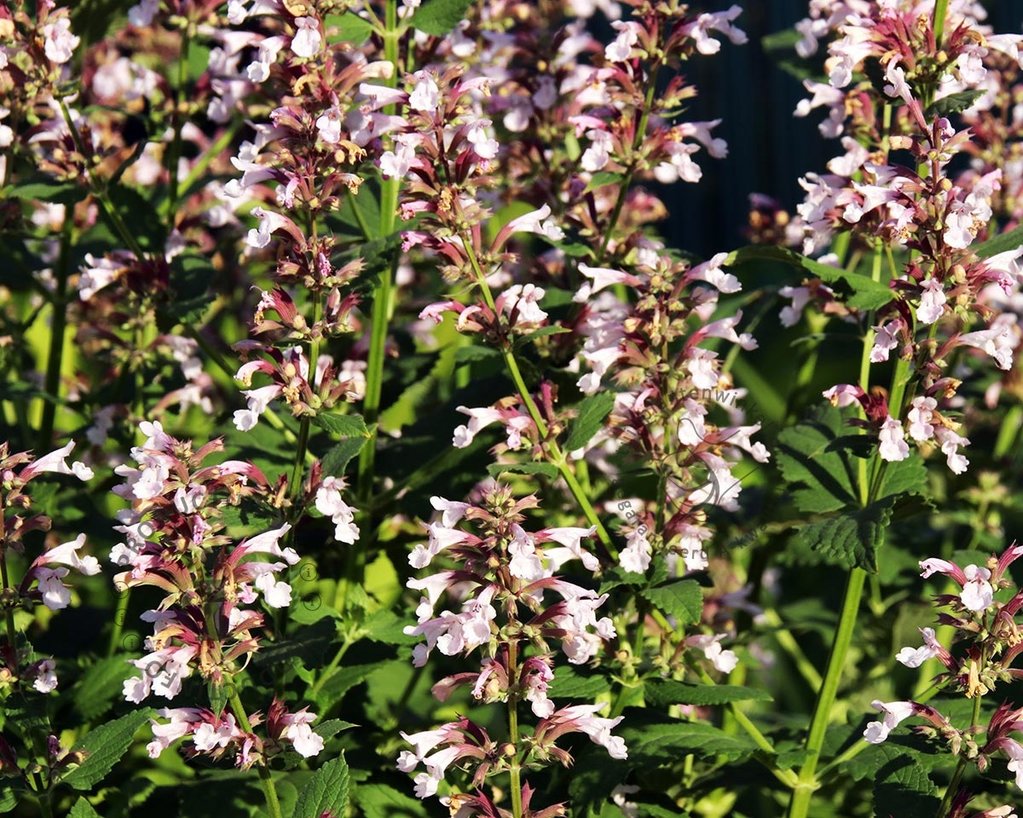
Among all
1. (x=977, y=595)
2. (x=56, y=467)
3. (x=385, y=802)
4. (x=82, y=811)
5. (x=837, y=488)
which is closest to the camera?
(x=977, y=595)

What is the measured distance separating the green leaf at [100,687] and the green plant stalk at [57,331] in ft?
2.40

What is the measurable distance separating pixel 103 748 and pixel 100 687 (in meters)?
0.45

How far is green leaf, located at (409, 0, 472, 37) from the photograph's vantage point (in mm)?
3031

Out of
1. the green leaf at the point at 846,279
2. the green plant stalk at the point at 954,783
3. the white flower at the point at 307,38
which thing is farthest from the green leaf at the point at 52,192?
the green plant stalk at the point at 954,783

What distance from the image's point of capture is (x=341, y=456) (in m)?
2.62

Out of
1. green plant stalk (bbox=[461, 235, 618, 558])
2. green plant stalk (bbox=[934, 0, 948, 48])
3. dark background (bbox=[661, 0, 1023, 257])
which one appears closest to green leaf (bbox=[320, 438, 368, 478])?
green plant stalk (bbox=[461, 235, 618, 558])

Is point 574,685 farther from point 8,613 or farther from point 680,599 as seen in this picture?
point 8,613

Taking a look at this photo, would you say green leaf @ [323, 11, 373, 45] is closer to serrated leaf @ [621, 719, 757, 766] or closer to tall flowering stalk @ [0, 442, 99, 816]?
tall flowering stalk @ [0, 442, 99, 816]

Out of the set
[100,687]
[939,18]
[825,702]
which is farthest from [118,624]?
[939,18]

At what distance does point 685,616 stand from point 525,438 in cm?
46

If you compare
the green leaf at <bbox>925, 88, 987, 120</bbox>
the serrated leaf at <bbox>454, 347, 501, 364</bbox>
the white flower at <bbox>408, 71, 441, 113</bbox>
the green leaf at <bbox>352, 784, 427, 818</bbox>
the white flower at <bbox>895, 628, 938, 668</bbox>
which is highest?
the white flower at <bbox>408, 71, 441, 113</bbox>

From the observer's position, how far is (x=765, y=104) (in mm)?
9562

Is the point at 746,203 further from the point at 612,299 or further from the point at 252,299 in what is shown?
the point at 612,299

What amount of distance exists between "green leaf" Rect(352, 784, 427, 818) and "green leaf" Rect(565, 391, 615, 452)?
79 cm
